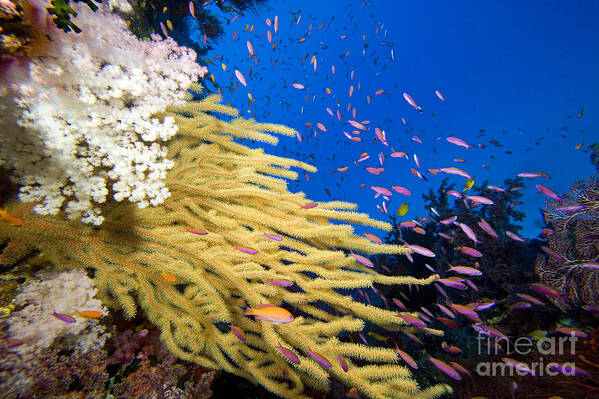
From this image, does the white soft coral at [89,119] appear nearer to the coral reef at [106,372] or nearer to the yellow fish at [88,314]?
the yellow fish at [88,314]

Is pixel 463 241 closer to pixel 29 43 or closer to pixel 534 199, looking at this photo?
pixel 29 43

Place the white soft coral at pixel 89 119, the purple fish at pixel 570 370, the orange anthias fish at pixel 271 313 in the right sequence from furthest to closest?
the purple fish at pixel 570 370, the orange anthias fish at pixel 271 313, the white soft coral at pixel 89 119

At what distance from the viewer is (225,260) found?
271cm

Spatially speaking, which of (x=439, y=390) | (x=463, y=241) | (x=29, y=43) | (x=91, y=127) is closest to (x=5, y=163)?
(x=91, y=127)

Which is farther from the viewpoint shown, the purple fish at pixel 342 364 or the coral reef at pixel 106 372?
the purple fish at pixel 342 364

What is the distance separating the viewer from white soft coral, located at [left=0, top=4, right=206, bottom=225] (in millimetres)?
1951

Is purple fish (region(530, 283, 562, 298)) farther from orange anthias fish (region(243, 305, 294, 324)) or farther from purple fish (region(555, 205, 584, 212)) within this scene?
orange anthias fish (region(243, 305, 294, 324))

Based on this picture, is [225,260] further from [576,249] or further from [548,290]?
[576,249]

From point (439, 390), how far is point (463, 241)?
220 inches

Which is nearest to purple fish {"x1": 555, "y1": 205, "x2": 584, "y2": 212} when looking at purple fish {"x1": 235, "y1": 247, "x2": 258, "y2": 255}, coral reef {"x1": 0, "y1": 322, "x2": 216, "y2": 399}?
purple fish {"x1": 235, "y1": 247, "x2": 258, "y2": 255}

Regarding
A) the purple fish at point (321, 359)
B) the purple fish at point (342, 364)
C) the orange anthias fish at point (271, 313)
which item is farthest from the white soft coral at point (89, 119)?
the purple fish at point (342, 364)

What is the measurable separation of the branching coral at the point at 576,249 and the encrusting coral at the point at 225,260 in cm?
379

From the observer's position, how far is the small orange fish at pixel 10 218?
80.7 inches

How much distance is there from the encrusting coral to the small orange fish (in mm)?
103
